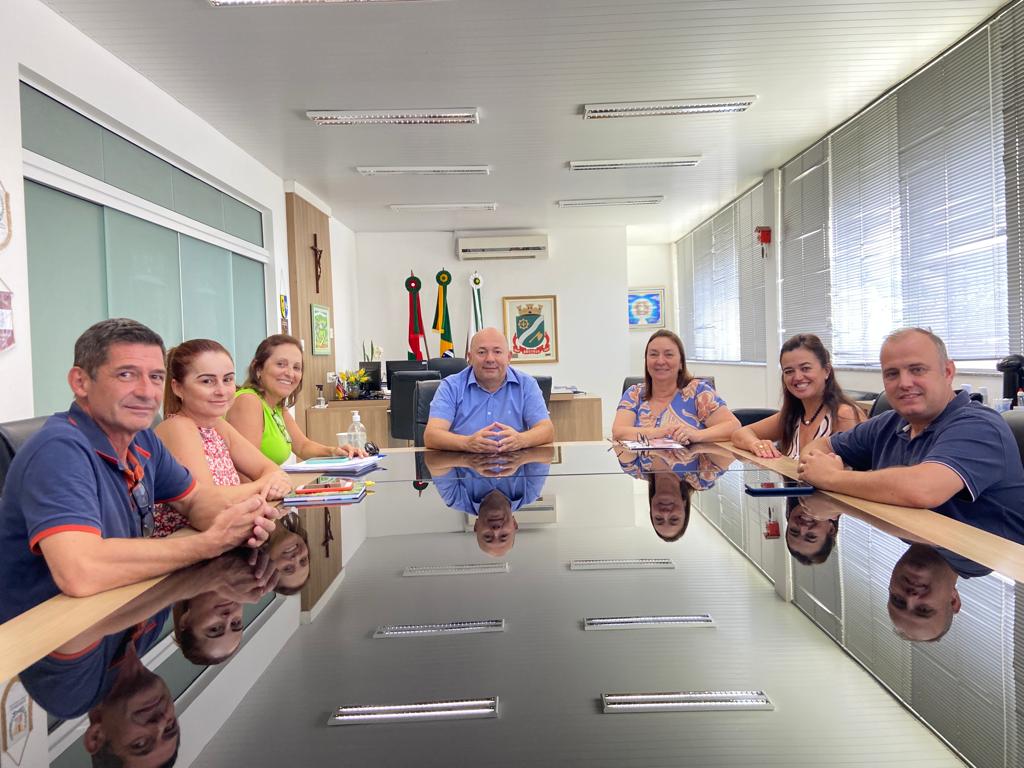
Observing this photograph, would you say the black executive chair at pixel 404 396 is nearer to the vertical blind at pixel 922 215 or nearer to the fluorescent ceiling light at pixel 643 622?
the vertical blind at pixel 922 215

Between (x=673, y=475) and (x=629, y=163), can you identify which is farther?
(x=629, y=163)

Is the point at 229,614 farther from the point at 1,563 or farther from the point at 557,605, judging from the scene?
the point at 1,563

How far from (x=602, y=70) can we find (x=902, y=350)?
3.00 m

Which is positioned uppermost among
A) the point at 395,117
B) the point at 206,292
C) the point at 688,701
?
the point at 395,117

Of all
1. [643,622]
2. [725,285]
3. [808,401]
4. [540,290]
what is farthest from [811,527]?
[540,290]

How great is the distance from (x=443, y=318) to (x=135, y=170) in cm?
518

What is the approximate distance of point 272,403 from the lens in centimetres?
286

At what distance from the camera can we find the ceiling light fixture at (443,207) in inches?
300

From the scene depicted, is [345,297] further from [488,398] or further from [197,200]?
[488,398]

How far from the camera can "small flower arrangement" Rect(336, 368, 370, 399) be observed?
23.4 feet

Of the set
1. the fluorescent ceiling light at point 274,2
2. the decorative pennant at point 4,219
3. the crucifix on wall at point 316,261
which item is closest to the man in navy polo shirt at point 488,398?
the fluorescent ceiling light at point 274,2

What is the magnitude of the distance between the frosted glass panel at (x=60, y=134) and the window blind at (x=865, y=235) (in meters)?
4.88

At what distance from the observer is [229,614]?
968 millimetres

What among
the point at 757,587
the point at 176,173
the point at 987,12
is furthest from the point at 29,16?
the point at 987,12
